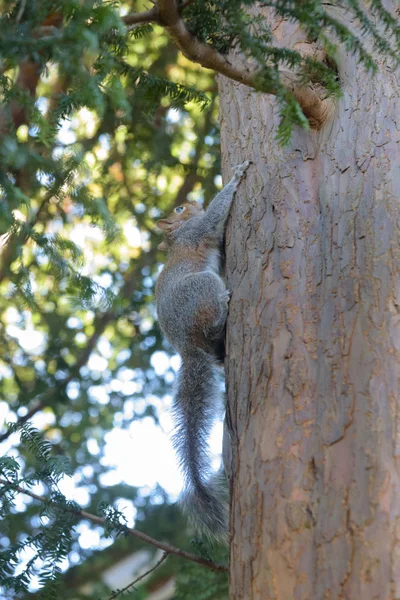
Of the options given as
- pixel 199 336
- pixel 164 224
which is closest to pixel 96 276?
pixel 164 224

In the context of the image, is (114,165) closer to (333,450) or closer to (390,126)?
(390,126)

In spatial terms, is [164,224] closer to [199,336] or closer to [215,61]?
[199,336]

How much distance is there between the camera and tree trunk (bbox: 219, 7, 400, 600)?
1769mm

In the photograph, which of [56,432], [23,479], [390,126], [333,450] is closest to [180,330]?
[23,479]

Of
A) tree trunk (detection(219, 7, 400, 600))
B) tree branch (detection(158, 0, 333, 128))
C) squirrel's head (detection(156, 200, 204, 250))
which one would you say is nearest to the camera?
tree trunk (detection(219, 7, 400, 600))

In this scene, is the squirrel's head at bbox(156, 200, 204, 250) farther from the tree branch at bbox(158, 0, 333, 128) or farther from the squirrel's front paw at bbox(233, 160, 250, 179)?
the tree branch at bbox(158, 0, 333, 128)

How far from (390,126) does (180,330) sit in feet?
4.16

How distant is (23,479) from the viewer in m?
2.46

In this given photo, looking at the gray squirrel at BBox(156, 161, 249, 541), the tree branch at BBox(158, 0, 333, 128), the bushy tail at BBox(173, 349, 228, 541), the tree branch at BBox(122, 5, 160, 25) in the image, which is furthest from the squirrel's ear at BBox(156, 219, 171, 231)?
the tree branch at BBox(122, 5, 160, 25)

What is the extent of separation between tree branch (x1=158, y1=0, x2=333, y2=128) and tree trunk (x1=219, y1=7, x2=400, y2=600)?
117mm

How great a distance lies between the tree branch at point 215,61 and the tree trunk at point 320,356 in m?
0.12

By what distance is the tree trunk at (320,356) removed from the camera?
1.77 meters

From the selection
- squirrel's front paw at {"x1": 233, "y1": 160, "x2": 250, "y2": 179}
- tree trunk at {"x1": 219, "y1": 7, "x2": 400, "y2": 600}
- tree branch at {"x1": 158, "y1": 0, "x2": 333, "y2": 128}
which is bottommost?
tree trunk at {"x1": 219, "y1": 7, "x2": 400, "y2": 600}

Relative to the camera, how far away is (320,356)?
6.80ft
